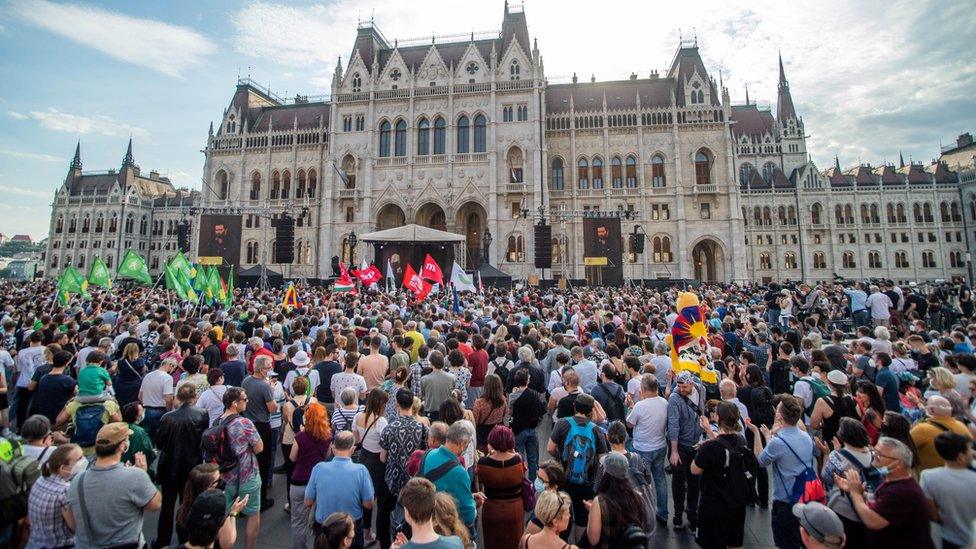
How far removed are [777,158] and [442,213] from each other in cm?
4387

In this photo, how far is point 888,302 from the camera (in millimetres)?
14188

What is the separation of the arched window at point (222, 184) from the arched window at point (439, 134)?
77.6ft

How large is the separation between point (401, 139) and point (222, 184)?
21050 millimetres

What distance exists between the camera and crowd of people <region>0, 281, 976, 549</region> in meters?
3.48

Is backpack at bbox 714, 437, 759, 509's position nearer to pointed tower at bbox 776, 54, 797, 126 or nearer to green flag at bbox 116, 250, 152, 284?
Result: green flag at bbox 116, 250, 152, 284

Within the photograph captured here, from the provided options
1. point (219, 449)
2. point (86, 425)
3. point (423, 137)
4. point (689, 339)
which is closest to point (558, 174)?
point (423, 137)

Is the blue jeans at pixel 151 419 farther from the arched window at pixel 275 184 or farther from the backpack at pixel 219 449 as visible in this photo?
the arched window at pixel 275 184

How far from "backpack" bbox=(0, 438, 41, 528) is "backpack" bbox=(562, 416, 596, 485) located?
184 inches

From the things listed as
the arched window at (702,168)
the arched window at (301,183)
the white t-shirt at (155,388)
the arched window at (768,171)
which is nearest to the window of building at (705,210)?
the arched window at (702,168)

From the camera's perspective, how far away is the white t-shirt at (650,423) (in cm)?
571

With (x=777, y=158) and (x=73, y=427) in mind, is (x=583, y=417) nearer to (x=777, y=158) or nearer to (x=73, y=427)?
(x=73, y=427)

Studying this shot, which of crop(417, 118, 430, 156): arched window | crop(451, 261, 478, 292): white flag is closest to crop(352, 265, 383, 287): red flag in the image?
crop(451, 261, 478, 292): white flag

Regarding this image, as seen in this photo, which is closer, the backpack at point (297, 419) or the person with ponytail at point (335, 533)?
the person with ponytail at point (335, 533)

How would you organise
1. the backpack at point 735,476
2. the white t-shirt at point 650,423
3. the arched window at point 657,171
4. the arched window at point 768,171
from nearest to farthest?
the backpack at point 735,476 < the white t-shirt at point 650,423 < the arched window at point 657,171 < the arched window at point 768,171
